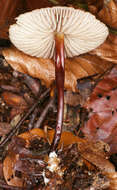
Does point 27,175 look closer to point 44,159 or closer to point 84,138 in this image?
point 44,159

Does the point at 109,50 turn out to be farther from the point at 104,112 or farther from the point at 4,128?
the point at 4,128

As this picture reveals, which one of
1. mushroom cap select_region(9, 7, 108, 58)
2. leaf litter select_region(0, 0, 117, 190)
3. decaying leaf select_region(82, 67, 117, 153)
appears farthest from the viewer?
decaying leaf select_region(82, 67, 117, 153)

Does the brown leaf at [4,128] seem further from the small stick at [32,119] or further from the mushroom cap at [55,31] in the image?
the mushroom cap at [55,31]

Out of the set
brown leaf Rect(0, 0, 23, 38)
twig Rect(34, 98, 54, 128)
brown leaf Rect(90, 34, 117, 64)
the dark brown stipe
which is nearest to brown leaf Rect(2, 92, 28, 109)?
twig Rect(34, 98, 54, 128)

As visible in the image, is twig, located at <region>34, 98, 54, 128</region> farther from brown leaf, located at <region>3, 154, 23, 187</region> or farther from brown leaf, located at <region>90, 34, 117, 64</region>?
brown leaf, located at <region>90, 34, 117, 64</region>

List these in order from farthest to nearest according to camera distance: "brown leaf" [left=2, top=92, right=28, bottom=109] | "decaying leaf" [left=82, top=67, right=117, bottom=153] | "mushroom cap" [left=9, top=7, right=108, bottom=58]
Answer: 1. "brown leaf" [left=2, top=92, right=28, bottom=109]
2. "decaying leaf" [left=82, top=67, right=117, bottom=153]
3. "mushroom cap" [left=9, top=7, right=108, bottom=58]

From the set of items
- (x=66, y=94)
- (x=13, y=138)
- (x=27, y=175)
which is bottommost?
(x=27, y=175)

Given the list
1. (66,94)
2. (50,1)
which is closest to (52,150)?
(66,94)
